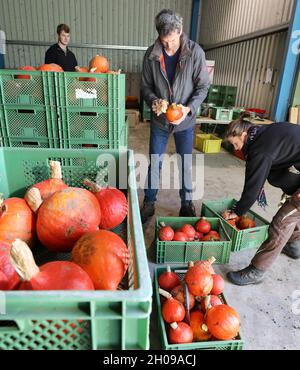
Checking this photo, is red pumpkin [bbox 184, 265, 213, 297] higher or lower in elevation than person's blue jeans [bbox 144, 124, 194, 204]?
lower

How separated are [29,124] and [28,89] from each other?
268mm

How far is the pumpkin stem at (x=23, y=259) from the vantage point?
625 mm

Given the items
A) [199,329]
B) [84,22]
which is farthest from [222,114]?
[84,22]

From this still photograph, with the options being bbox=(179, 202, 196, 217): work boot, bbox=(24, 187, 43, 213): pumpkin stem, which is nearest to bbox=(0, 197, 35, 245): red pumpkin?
bbox=(24, 187, 43, 213): pumpkin stem

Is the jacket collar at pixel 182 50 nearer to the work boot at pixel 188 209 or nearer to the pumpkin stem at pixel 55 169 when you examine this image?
the work boot at pixel 188 209

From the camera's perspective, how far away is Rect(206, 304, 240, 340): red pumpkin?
1357 mm

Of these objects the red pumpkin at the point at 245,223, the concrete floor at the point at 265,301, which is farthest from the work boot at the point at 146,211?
the red pumpkin at the point at 245,223

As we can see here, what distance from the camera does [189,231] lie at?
2.25 meters

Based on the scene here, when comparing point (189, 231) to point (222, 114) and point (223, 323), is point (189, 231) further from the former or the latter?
point (222, 114)

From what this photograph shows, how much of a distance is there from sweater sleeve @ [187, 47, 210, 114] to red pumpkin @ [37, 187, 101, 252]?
1758 millimetres

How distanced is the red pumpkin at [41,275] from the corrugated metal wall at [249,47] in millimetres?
5579

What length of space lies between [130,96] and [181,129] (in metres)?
7.86

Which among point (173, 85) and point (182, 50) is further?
point (173, 85)

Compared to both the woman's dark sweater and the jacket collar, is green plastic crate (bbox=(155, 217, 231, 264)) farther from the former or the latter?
the jacket collar
